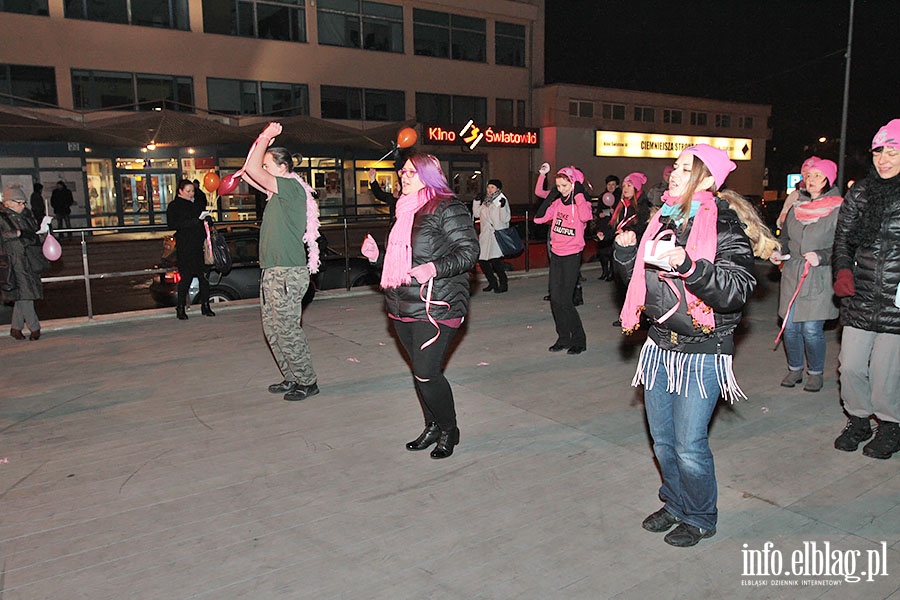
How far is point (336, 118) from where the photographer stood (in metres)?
29.7

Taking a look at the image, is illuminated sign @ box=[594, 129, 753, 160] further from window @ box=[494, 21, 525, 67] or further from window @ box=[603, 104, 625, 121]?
window @ box=[494, 21, 525, 67]

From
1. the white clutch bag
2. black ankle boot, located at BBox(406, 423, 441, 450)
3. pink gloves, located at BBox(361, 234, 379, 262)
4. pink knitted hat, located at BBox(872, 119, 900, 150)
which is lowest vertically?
black ankle boot, located at BBox(406, 423, 441, 450)

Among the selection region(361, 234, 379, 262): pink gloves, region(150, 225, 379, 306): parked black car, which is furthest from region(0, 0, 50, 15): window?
region(361, 234, 379, 262): pink gloves

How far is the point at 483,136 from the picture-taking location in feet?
107

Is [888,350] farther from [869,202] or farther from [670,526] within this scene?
[670,526]

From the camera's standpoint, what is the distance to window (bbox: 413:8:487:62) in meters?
31.7

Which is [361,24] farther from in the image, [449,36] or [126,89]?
[126,89]

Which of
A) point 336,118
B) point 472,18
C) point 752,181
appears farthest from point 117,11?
point 752,181

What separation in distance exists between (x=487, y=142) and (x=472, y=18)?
6.16 meters

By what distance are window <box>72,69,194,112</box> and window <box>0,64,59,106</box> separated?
0.74 metres

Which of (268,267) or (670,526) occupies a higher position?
(268,267)

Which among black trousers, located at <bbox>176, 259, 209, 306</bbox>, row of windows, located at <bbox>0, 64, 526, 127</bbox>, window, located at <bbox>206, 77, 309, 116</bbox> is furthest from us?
window, located at <bbox>206, 77, 309, 116</bbox>

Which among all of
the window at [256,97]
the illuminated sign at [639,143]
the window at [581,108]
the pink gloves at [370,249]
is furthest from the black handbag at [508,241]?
the illuminated sign at [639,143]

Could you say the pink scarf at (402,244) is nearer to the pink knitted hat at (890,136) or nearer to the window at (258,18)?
the pink knitted hat at (890,136)
